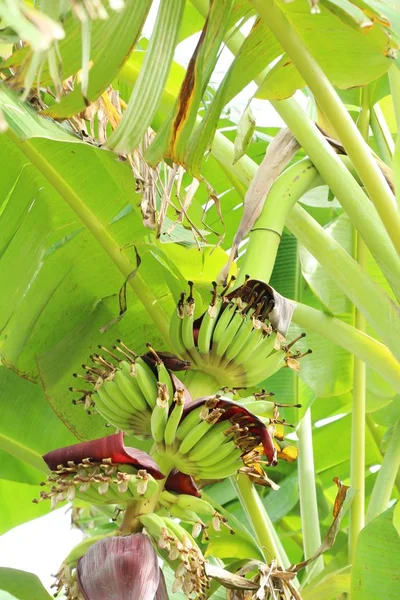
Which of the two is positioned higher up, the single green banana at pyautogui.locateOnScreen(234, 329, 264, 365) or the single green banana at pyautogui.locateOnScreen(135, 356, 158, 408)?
the single green banana at pyautogui.locateOnScreen(234, 329, 264, 365)

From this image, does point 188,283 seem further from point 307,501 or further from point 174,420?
point 307,501

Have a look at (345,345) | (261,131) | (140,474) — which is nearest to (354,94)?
(261,131)

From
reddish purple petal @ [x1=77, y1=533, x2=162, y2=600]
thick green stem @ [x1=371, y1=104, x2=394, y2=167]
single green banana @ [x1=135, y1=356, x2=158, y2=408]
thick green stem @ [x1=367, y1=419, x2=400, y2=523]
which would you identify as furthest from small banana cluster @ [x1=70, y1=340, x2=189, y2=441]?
thick green stem @ [x1=371, y1=104, x2=394, y2=167]

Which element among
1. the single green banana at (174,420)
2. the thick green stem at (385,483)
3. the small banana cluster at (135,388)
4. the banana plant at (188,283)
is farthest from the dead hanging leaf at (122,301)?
the thick green stem at (385,483)

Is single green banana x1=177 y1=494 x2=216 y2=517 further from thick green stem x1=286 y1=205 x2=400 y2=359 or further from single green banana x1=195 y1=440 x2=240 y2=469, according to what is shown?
thick green stem x1=286 y1=205 x2=400 y2=359

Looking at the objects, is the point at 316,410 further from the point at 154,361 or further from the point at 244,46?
the point at 244,46

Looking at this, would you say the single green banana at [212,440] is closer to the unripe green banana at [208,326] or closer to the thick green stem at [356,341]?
the unripe green banana at [208,326]
